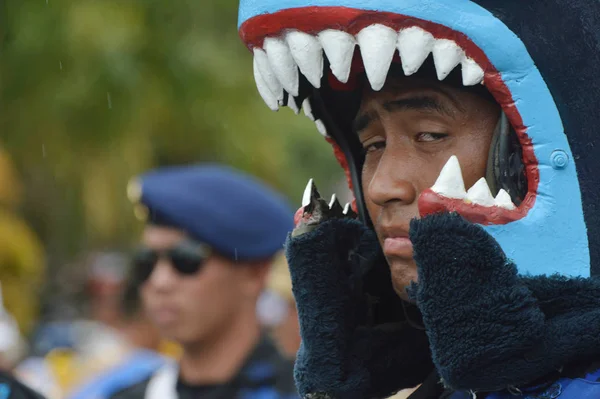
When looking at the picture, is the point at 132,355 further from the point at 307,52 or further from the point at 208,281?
the point at 307,52

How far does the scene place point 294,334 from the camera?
20.0ft

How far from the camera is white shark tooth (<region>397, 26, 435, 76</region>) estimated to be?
6.19 feet

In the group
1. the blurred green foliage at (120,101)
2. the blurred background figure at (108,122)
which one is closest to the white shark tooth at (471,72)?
the blurred background figure at (108,122)

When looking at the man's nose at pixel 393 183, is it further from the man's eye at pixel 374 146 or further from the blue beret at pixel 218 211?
the blue beret at pixel 218 211

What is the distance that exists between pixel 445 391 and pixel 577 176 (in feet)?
1.87

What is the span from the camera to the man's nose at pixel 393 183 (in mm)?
2031

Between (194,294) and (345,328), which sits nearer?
(345,328)

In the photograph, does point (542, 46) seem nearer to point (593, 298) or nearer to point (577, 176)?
point (577, 176)

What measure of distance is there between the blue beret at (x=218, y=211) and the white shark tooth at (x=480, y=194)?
8.77 feet

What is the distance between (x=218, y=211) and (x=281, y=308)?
2.73m

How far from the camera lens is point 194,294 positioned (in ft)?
14.5

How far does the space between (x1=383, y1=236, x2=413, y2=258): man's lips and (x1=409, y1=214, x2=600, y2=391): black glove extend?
18 centimetres

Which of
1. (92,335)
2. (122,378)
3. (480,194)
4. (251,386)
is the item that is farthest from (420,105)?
(92,335)

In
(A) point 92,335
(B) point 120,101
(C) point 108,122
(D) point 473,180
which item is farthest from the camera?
(A) point 92,335
